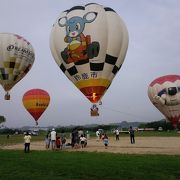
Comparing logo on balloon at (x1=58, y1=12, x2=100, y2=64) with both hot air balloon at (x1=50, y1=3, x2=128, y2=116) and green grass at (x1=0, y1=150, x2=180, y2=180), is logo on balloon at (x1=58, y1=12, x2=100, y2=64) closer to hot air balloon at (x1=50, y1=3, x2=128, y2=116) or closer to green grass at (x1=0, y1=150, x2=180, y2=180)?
hot air balloon at (x1=50, y1=3, x2=128, y2=116)

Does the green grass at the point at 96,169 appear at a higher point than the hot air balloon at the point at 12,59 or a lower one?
lower

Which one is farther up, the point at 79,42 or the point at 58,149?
the point at 79,42

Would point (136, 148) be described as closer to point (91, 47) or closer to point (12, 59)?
point (91, 47)

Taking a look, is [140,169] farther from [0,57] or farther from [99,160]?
[0,57]

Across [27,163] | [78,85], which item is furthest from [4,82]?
[27,163]

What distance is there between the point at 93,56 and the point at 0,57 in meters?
12.2

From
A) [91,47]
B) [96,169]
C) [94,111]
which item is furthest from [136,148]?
[96,169]

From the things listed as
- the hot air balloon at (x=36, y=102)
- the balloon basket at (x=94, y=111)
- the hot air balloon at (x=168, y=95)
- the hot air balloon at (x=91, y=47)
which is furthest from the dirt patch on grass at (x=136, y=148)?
the hot air balloon at (x=36, y=102)

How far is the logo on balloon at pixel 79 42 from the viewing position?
23.0m

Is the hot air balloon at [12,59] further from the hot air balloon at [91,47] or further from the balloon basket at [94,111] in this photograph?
the balloon basket at [94,111]

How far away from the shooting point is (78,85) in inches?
934

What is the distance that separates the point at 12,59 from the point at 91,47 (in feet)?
38.5

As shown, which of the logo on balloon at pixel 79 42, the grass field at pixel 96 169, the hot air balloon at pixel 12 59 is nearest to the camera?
the grass field at pixel 96 169

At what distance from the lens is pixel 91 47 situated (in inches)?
906
